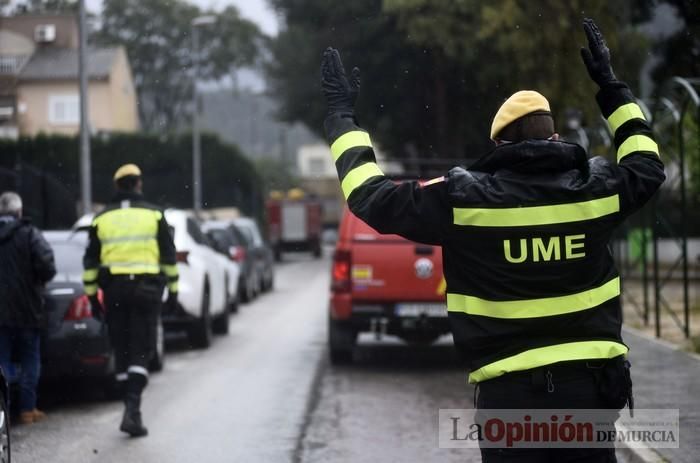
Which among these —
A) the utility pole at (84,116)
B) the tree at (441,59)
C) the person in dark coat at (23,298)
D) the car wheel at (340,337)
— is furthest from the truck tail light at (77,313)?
the tree at (441,59)

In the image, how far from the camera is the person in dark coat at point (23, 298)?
9.36 meters

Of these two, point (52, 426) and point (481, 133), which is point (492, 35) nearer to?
point (481, 133)

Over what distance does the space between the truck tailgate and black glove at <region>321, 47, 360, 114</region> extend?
803 cm

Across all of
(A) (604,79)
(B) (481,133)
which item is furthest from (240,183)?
(A) (604,79)

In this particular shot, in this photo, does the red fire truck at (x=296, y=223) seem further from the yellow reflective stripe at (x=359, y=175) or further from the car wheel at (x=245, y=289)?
the yellow reflective stripe at (x=359, y=175)

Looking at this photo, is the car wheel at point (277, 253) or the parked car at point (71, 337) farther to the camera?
the car wheel at point (277, 253)

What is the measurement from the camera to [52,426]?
938cm

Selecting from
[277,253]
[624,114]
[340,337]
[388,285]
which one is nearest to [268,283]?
[340,337]

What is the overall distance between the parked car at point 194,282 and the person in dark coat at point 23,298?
4561 mm

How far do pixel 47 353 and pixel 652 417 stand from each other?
4.75 metres

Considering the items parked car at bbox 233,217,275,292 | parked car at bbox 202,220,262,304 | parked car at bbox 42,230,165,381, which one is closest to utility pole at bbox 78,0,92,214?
parked car at bbox 202,220,262,304

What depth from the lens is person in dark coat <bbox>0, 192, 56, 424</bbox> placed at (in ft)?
30.7

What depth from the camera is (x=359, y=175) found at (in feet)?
13.2

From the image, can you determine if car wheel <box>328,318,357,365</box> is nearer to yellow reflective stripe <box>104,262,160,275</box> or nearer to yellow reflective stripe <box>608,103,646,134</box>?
yellow reflective stripe <box>104,262,160,275</box>
